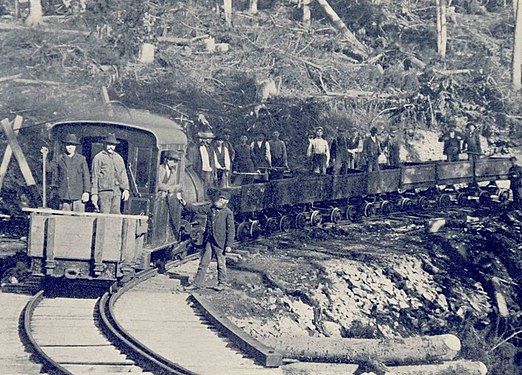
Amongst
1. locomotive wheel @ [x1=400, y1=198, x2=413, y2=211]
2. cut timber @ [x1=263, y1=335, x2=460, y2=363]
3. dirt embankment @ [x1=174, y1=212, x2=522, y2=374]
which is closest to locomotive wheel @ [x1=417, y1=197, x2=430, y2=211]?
locomotive wheel @ [x1=400, y1=198, x2=413, y2=211]

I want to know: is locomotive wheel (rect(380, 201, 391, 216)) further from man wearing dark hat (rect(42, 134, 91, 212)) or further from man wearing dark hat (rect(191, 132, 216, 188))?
man wearing dark hat (rect(42, 134, 91, 212))

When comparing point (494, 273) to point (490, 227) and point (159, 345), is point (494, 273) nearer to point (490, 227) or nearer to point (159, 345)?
point (490, 227)

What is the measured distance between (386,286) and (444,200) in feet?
13.6

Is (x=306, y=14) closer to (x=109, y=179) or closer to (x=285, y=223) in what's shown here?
(x=285, y=223)

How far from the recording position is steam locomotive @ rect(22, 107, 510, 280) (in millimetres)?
8234

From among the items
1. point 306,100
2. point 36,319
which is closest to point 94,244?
point 36,319

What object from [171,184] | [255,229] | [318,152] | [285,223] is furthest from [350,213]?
[171,184]

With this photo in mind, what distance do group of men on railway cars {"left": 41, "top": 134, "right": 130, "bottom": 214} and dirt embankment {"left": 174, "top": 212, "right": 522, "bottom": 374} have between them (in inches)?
59.3

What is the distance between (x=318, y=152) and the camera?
12203mm

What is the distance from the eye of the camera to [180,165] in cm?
959

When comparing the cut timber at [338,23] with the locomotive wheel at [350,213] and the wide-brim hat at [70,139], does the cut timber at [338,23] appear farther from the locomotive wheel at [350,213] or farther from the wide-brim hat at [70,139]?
the wide-brim hat at [70,139]

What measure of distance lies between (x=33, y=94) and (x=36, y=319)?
4804mm

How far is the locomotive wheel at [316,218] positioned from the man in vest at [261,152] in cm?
103

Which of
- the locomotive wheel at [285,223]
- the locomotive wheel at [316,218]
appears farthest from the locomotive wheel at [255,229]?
the locomotive wheel at [316,218]
